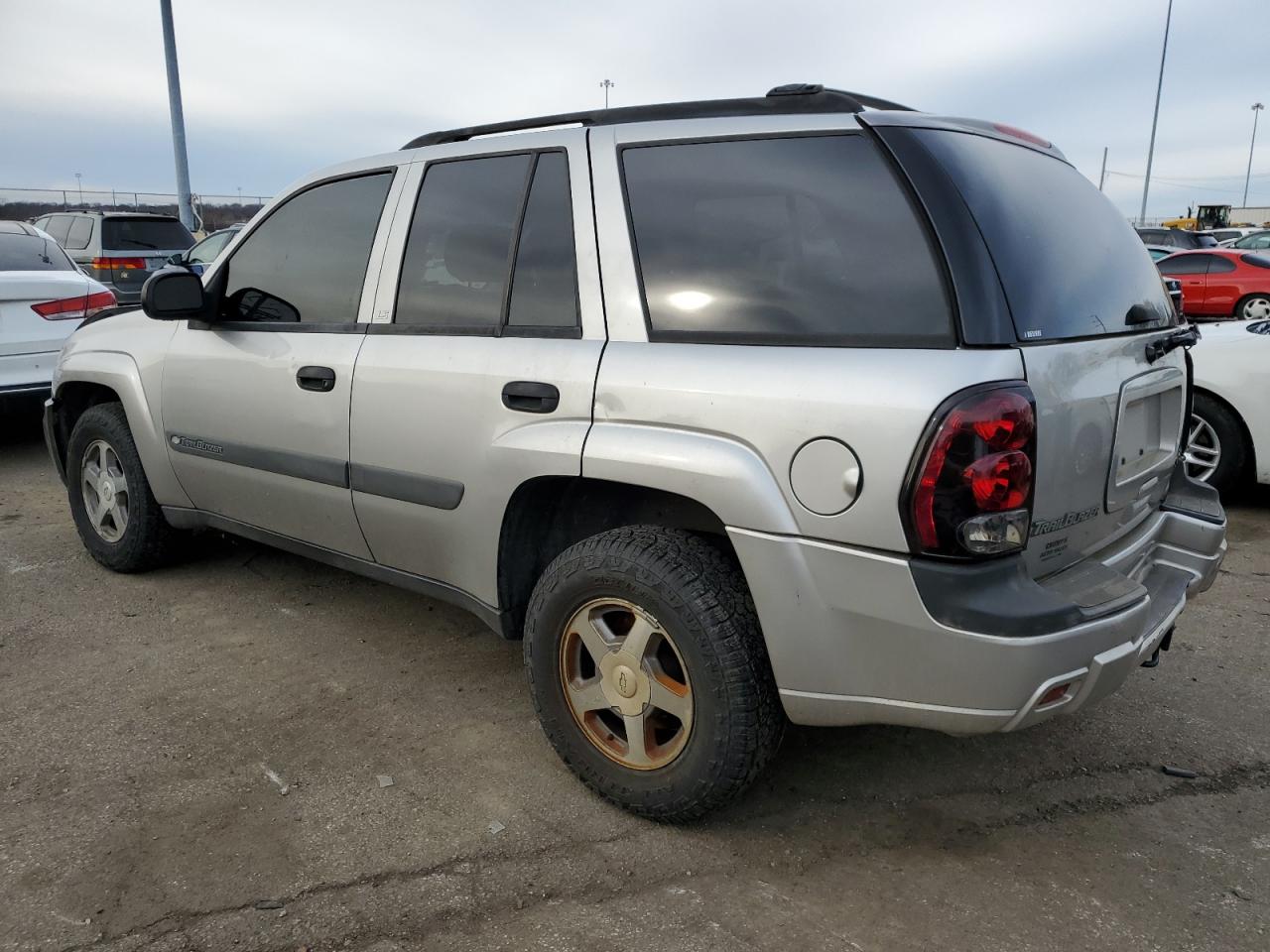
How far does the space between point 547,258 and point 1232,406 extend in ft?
14.1

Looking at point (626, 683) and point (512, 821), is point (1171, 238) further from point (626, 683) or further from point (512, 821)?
point (512, 821)

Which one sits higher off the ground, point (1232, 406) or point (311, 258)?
point (311, 258)

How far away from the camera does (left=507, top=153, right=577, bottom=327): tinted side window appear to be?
2754 millimetres

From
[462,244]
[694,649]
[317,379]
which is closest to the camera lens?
[694,649]

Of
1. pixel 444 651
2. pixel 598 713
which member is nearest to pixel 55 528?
pixel 444 651

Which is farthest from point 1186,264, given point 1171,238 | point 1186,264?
point 1171,238

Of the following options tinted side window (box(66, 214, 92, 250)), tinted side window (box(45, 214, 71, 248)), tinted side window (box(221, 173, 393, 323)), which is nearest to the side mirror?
tinted side window (box(221, 173, 393, 323))

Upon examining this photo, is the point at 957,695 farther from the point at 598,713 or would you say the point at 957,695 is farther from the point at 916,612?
the point at 598,713

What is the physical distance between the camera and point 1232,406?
5309 mm

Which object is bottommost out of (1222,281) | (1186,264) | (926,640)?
(926,640)

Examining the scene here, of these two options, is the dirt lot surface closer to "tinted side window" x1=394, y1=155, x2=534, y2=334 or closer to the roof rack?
"tinted side window" x1=394, y1=155, x2=534, y2=334

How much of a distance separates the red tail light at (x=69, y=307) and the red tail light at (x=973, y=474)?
625 cm

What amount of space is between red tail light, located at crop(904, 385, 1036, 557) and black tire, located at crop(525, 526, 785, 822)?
1.72 ft

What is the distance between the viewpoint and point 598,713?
275 cm
